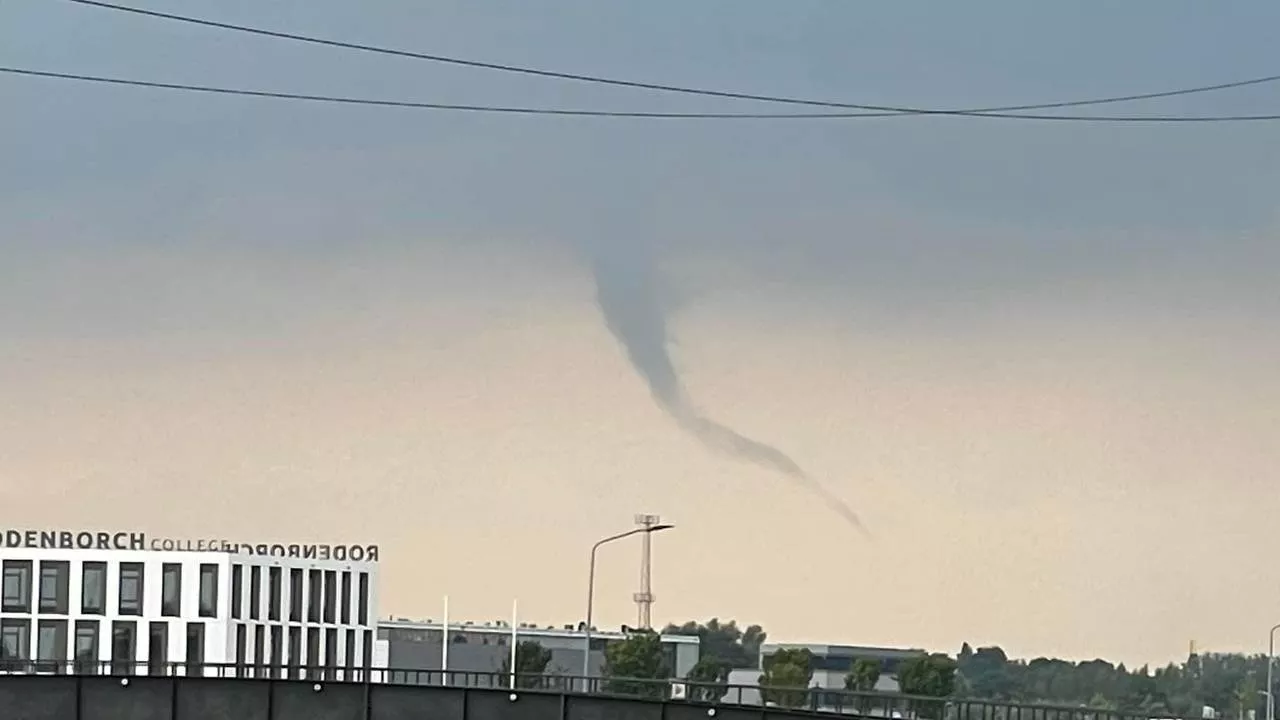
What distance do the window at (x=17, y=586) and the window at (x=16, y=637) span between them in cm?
113

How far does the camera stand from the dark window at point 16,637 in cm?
19688

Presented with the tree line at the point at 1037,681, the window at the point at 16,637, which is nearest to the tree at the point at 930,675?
the tree line at the point at 1037,681

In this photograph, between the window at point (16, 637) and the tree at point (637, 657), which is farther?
the window at point (16, 637)

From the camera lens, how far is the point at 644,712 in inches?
2643

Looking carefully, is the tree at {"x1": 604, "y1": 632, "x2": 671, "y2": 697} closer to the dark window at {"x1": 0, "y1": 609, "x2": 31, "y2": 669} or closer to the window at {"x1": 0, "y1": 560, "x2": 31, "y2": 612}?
the dark window at {"x1": 0, "y1": 609, "x2": 31, "y2": 669}

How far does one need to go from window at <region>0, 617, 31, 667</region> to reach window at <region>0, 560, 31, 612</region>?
113cm

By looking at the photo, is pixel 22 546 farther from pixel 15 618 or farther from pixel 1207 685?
pixel 1207 685

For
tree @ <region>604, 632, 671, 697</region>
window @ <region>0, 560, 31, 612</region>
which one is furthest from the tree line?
window @ <region>0, 560, 31, 612</region>

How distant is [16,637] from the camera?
19850 cm

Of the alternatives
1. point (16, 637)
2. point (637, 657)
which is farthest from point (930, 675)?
point (16, 637)

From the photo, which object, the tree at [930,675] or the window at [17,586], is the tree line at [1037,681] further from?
the window at [17,586]

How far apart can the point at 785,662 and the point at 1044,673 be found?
135 feet

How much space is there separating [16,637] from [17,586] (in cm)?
440

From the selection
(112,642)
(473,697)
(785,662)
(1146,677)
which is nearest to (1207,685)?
(1146,677)
